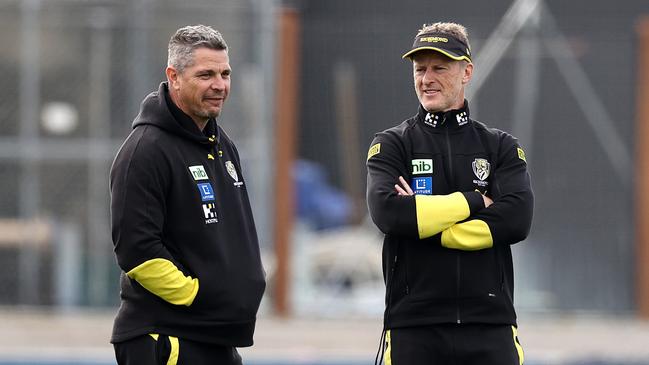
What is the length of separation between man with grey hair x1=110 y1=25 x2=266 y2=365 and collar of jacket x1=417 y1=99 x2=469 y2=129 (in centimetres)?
90

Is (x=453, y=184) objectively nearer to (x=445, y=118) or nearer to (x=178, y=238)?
(x=445, y=118)

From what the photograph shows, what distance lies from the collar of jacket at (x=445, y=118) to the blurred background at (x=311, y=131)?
6908 millimetres

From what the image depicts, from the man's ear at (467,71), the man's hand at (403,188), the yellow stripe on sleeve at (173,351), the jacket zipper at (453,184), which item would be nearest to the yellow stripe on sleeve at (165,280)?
the yellow stripe on sleeve at (173,351)

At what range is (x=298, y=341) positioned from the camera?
1153cm

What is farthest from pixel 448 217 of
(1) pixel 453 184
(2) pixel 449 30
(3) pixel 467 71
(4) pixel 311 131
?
(4) pixel 311 131

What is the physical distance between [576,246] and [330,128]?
2581 mm

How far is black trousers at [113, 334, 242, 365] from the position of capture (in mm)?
5312

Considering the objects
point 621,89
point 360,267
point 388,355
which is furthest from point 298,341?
point 388,355

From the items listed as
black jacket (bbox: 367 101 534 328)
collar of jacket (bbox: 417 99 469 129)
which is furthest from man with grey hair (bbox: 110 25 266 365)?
collar of jacket (bbox: 417 99 469 129)

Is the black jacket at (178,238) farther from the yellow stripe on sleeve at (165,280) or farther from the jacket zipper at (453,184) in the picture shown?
the jacket zipper at (453,184)

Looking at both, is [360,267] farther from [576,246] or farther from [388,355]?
[388,355]

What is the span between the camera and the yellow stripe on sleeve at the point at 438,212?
5531mm

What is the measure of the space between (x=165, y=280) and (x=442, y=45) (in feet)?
4.94

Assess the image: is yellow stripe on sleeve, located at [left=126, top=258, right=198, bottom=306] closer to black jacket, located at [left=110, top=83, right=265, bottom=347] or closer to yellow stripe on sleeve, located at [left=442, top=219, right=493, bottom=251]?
black jacket, located at [left=110, top=83, right=265, bottom=347]
